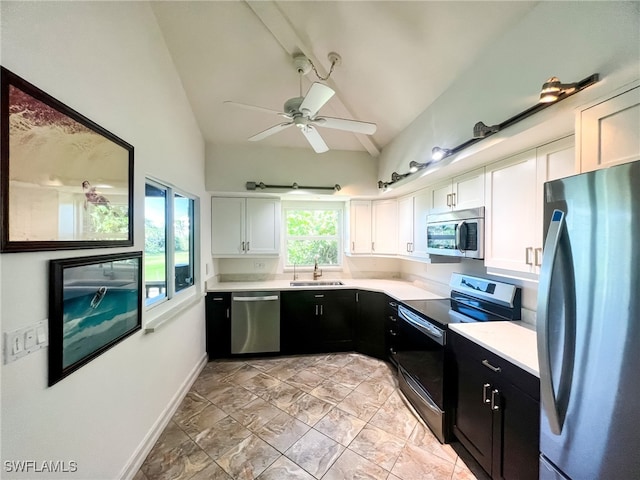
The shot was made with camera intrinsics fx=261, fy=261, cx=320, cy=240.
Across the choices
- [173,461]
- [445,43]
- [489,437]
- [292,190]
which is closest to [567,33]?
[445,43]

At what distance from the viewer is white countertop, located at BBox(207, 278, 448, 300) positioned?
120 inches

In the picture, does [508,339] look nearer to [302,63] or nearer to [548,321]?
[548,321]

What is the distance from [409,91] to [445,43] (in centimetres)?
58

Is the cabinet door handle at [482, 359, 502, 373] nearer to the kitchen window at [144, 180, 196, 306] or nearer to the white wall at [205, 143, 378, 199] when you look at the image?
the kitchen window at [144, 180, 196, 306]

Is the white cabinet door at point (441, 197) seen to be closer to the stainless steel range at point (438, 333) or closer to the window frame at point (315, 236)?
the stainless steel range at point (438, 333)

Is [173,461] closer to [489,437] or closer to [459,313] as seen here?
[489,437]

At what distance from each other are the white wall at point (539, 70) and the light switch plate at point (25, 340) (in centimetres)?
253

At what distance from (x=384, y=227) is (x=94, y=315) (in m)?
3.27

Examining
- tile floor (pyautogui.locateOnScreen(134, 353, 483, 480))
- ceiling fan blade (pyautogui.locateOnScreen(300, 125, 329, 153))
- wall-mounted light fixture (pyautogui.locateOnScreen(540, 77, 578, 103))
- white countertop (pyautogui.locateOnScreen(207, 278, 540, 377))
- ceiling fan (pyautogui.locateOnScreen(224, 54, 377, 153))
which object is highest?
ceiling fan (pyautogui.locateOnScreen(224, 54, 377, 153))

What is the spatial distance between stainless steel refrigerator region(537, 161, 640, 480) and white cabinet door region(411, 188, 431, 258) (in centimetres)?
169

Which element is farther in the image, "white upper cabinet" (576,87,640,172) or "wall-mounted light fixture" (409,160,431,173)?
"wall-mounted light fixture" (409,160,431,173)

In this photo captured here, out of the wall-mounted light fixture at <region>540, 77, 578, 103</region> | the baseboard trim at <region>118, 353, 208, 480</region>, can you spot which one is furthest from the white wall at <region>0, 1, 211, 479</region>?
the wall-mounted light fixture at <region>540, 77, 578, 103</region>

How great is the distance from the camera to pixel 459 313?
90.7 inches

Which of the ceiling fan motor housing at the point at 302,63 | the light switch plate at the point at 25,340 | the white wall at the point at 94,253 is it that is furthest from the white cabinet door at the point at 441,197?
the light switch plate at the point at 25,340
